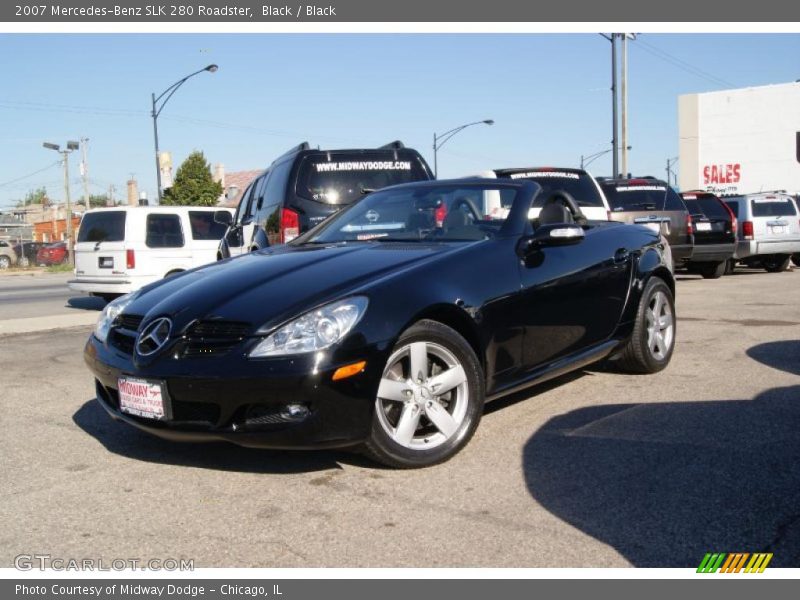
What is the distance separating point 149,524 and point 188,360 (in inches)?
30.2

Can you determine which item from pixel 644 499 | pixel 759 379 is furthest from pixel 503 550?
pixel 759 379

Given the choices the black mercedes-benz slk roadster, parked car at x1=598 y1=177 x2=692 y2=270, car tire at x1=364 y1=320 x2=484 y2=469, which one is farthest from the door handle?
parked car at x1=598 y1=177 x2=692 y2=270

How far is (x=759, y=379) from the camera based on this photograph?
6109 millimetres

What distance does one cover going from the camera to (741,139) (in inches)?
1934

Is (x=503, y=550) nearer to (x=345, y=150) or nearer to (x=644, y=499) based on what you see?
(x=644, y=499)

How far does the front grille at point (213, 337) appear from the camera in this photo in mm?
3975

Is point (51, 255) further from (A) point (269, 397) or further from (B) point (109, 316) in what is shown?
(A) point (269, 397)

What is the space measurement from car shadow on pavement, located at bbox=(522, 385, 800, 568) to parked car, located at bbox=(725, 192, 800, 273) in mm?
12561

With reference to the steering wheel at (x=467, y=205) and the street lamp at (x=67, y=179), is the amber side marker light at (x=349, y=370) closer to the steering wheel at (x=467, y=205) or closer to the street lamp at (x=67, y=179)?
the steering wheel at (x=467, y=205)

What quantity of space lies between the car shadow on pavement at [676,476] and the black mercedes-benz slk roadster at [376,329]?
1.51ft

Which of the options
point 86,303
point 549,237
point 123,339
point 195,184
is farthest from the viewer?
point 195,184

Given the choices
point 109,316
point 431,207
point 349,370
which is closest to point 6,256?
point 109,316

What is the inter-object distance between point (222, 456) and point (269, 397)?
35.0 inches

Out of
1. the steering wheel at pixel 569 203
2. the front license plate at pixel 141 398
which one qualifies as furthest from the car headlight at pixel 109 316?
the steering wheel at pixel 569 203
